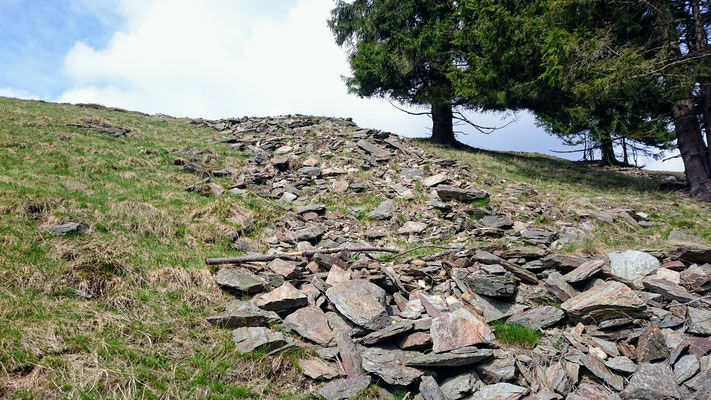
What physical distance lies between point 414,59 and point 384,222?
37.6 feet

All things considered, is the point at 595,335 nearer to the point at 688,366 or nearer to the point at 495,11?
the point at 688,366

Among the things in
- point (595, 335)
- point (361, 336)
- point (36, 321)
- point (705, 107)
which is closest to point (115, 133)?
point (36, 321)

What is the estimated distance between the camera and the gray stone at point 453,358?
3.91 metres

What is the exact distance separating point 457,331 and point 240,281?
3140 mm

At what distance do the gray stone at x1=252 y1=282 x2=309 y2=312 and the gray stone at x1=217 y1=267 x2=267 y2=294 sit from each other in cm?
25

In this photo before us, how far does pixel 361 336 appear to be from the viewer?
4.61m

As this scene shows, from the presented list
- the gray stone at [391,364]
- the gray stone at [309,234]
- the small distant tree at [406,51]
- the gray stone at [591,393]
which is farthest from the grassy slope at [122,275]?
the small distant tree at [406,51]

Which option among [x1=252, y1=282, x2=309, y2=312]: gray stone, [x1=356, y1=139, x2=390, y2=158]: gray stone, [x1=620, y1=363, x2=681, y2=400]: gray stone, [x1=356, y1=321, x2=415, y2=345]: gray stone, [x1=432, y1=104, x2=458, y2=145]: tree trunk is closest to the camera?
[x1=620, y1=363, x2=681, y2=400]: gray stone

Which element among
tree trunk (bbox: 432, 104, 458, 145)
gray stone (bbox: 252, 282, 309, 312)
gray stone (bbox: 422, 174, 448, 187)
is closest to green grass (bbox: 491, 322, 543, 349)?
gray stone (bbox: 252, 282, 309, 312)

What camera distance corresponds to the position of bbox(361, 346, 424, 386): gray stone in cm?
385

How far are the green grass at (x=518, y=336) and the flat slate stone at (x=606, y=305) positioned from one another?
601 millimetres

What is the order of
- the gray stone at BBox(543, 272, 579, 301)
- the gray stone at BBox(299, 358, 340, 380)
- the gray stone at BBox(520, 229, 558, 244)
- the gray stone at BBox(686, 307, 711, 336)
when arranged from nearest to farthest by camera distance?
the gray stone at BBox(299, 358, 340, 380)
the gray stone at BBox(686, 307, 711, 336)
the gray stone at BBox(543, 272, 579, 301)
the gray stone at BBox(520, 229, 558, 244)

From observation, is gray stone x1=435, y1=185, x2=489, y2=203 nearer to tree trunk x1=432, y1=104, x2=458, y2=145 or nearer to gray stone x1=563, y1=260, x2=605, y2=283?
gray stone x1=563, y1=260, x2=605, y2=283

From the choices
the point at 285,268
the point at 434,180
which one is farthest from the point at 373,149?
the point at 285,268
